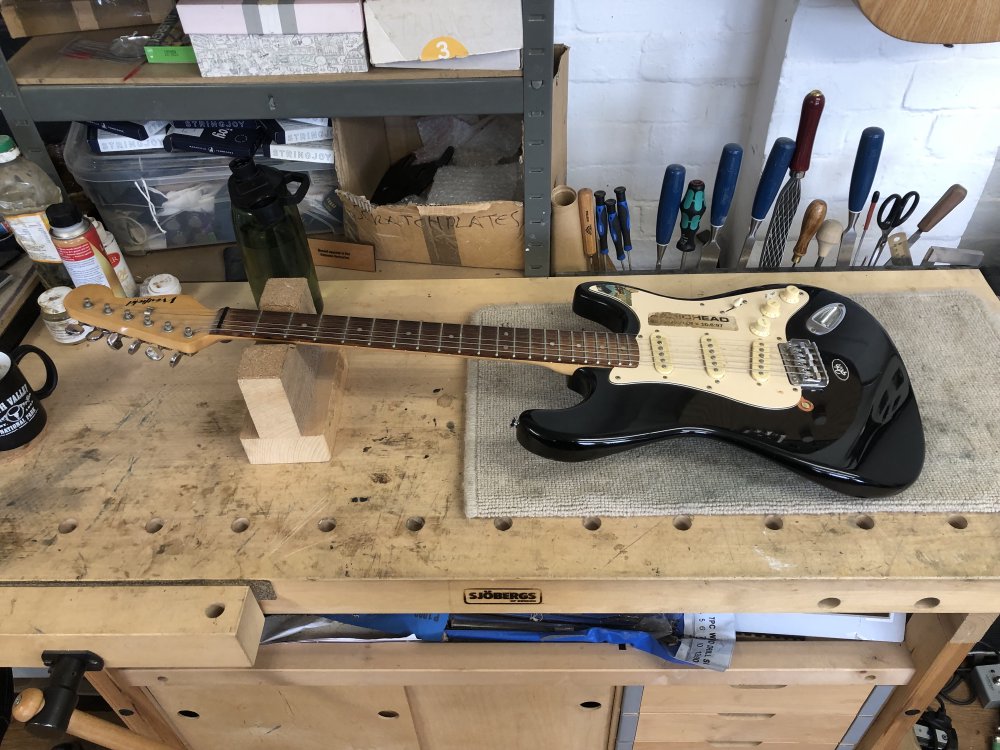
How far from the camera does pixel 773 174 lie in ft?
3.34

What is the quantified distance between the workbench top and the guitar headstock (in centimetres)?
12

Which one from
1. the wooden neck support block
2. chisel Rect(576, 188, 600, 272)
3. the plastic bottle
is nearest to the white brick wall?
chisel Rect(576, 188, 600, 272)

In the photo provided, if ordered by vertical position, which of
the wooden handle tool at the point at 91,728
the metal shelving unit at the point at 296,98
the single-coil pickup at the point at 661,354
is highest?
the metal shelving unit at the point at 296,98

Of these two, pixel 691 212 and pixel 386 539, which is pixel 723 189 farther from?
pixel 386 539

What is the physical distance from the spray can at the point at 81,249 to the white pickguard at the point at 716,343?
0.62 m

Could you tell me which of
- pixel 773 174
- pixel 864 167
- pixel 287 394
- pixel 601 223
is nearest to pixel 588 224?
pixel 601 223

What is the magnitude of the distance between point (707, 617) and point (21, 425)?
0.83 m

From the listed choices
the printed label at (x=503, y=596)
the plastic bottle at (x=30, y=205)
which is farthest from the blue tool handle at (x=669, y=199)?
the plastic bottle at (x=30, y=205)

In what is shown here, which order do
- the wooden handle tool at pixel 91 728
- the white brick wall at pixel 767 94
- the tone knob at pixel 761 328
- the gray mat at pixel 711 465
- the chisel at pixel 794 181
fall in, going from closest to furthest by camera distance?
the wooden handle tool at pixel 91 728 → the gray mat at pixel 711 465 → the tone knob at pixel 761 328 → the chisel at pixel 794 181 → the white brick wall at pixel 767 94

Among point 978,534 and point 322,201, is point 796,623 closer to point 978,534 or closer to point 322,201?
point 978,534

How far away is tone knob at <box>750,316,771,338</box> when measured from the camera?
88 centimetres

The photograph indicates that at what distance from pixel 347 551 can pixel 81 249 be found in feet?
1.69

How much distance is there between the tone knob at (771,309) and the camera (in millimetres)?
900

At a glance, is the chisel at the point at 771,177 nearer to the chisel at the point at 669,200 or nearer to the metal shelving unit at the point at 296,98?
the chisel at the point at 669,200
